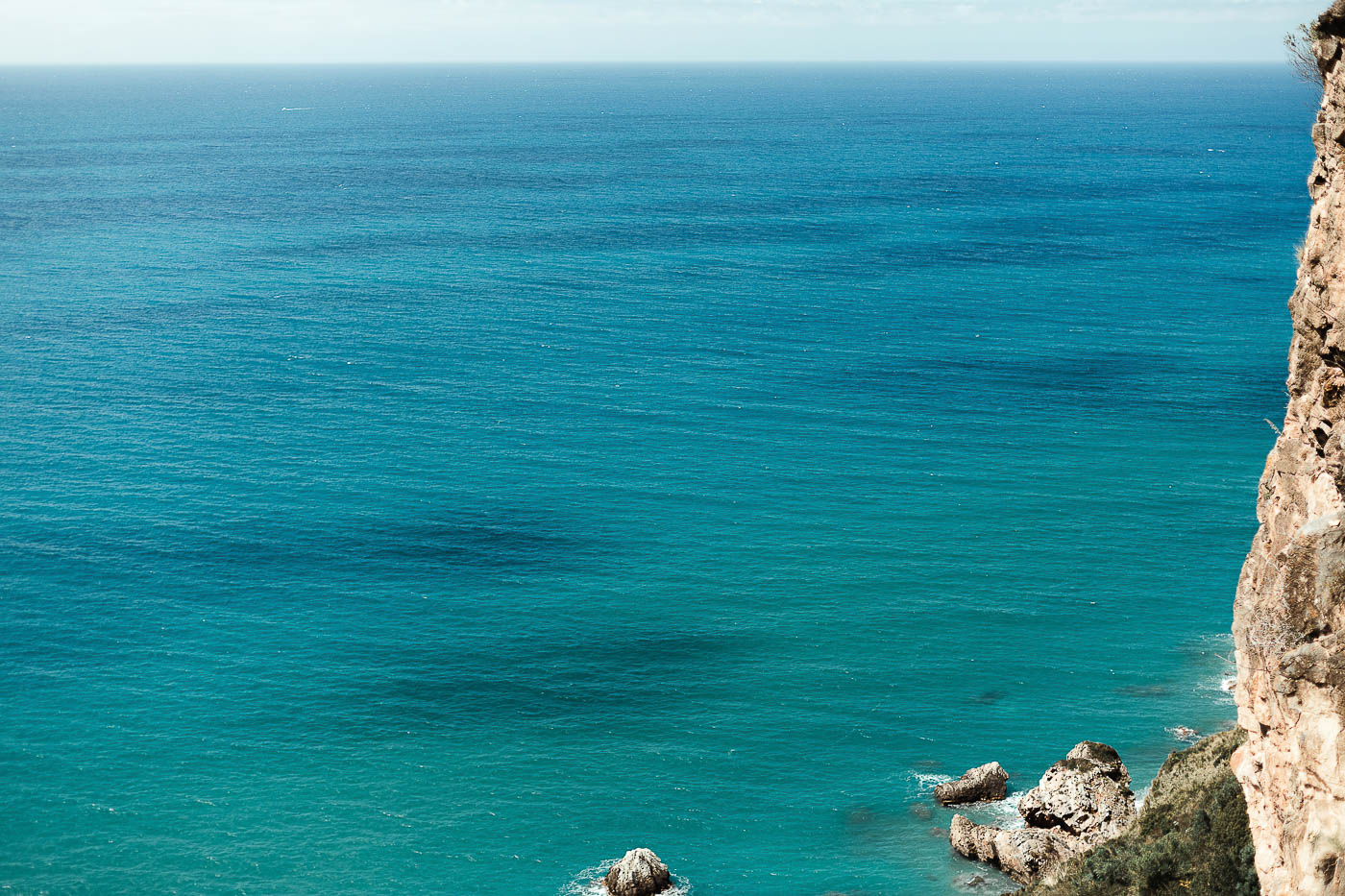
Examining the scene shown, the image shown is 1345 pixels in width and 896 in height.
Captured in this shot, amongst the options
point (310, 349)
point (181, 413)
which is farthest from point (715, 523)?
point (310, 349)

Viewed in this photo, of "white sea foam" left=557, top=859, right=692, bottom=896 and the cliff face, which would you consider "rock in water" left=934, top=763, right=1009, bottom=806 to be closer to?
"white sea foam" left=557, top=859, right=692, bottom=896

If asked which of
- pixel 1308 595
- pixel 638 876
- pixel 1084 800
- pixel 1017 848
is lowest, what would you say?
pixel 1017 848

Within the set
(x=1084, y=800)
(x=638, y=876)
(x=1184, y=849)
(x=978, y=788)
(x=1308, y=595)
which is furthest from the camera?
(x=978, y=788)

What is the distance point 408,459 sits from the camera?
86.6 metres

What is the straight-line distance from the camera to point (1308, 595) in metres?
21.6

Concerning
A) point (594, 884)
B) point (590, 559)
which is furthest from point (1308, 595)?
point (590, 559)

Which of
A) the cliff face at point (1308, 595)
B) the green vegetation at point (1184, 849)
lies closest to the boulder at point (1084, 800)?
the green vegetation at point (1184, 849)

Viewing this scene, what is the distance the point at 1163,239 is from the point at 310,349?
354 feet

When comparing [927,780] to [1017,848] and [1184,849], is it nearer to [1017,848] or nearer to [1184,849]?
[1017,848]

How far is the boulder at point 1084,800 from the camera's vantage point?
44.2m

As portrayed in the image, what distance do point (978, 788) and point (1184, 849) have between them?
55.1ft

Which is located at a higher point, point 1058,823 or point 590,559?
point 590,559

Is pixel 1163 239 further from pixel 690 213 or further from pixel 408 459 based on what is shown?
pixel 408 459

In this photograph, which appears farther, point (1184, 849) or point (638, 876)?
point (638, 876)
